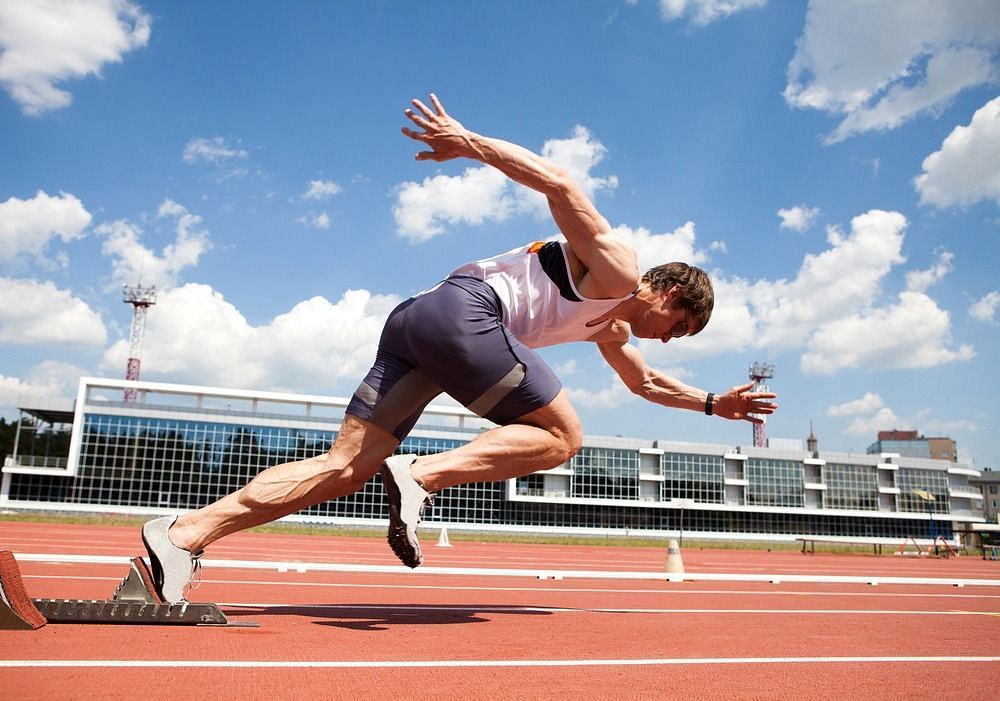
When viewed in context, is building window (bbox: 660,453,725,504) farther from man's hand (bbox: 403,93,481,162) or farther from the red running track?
man's hand (bbox: 403,93,481,162)

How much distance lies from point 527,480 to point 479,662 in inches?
2359

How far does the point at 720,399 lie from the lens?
4.89 metres

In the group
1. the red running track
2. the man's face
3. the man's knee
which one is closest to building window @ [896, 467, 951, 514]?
the red running track

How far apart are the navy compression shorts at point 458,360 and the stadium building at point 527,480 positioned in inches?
1863

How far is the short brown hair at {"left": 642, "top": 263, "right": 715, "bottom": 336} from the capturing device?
389 centimetres

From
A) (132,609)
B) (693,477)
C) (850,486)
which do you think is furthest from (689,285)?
(850,486)

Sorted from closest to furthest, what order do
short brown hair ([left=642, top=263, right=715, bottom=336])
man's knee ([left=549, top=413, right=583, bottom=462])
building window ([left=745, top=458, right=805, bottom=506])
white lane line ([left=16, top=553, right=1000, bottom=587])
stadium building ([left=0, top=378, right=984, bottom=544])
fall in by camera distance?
1. man's knee ([left=549, top=413, right=583, bottom=462])
2. short brown hair ([left=642, top=263, right=715, bottom=336])
3. white lane line ([left=16, top=553, right=1000, bottom=587])
4. stadium building ([left=0, top=378, right=984, bottom=544])
5. building window ([left=745, top=458, right=805, bottom=506])

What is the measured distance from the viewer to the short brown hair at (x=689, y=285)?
12.8 ft

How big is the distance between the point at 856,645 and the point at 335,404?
54519mm

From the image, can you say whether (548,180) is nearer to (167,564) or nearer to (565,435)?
(565,435)

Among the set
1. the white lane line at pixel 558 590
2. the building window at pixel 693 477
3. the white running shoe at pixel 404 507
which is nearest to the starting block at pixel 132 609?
the white running shoe at pixel 404 507

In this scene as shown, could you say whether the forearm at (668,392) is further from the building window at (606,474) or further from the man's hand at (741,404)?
the building window at (606,474)

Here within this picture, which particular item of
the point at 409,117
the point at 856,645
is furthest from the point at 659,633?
the point at 409,117

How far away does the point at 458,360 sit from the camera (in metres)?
3.35
